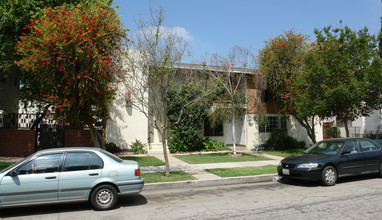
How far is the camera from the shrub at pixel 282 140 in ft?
61.5

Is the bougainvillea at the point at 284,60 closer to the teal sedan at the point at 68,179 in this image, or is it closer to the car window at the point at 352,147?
the car window at the point at 352,147

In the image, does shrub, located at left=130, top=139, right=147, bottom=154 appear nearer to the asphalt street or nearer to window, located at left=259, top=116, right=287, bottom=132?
the asphalt street

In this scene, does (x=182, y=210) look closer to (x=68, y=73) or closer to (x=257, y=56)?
(x=68, y=73)

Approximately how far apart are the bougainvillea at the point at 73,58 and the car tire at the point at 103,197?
11.5 feet

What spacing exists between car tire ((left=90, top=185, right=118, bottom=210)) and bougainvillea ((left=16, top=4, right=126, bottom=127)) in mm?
3516

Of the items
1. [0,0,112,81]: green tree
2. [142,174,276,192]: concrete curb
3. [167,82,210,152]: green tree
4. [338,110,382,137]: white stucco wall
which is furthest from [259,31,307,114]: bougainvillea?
[338,110,382,137]: white stucco wall

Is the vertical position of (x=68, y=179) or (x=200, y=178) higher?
(x=68, y=179)

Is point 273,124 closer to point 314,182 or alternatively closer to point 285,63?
point 285,63

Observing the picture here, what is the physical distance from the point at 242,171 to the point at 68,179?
6.63m

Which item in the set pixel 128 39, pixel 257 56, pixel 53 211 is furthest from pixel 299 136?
pixel 53 211

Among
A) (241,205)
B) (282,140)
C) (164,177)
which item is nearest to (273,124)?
(282,140)

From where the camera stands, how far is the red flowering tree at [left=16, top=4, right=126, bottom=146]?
8203 mm

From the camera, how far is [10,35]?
1162 centimetres

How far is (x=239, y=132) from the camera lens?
1959 cm
